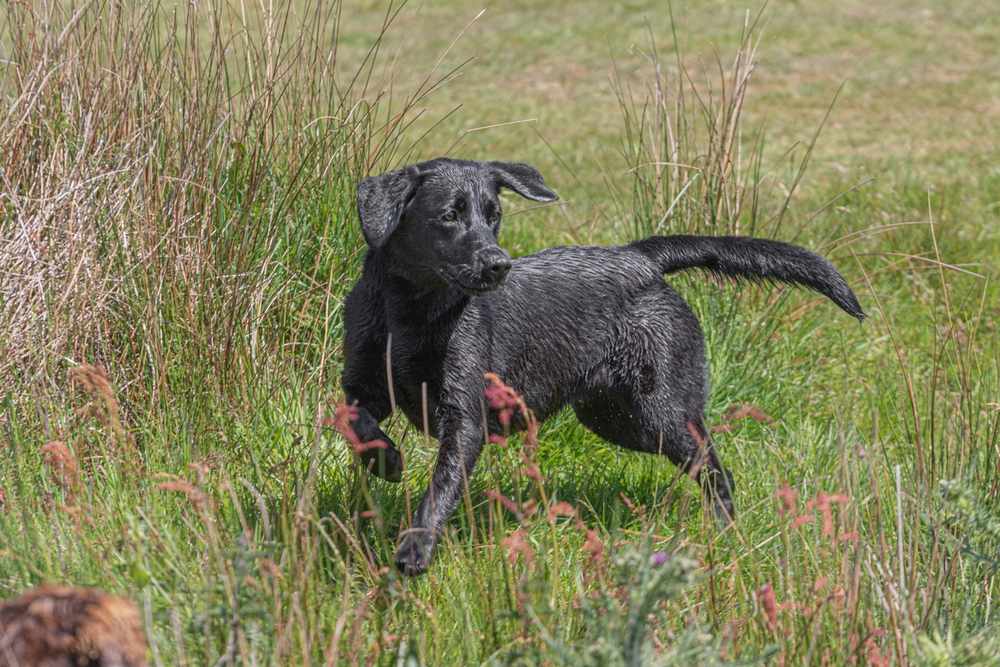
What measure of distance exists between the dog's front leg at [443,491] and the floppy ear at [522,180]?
72 centimetres

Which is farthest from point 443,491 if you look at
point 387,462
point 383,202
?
point 383,202

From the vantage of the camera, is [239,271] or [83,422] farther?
[239,271]

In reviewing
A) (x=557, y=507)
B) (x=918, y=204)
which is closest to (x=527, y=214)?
(x=918, y=204)

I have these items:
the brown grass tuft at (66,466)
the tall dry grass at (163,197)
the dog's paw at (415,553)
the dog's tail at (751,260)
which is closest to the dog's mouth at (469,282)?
the dog's paw at (415,553)

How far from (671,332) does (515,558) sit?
151 centimetres

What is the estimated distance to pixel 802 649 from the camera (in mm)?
2746

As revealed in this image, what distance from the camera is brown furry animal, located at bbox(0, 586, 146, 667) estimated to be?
6.82ft

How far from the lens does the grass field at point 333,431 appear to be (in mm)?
2688

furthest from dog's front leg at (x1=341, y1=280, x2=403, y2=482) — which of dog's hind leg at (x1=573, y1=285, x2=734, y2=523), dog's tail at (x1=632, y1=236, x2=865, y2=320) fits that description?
dog's tail at (x1=632, y1=236, x2=865, y2=320)

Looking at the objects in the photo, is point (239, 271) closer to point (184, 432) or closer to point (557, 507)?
point (184, 432)

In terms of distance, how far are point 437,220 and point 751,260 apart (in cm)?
120

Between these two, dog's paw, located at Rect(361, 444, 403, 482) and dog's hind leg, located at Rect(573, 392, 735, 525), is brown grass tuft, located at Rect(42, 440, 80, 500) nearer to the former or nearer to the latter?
dog's paw, located at Rect(361, 444, 403, 482)

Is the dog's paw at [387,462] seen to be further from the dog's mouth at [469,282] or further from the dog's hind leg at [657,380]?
the dog's hind leg at [657,380]

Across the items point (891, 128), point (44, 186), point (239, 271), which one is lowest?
point (891, 128)
